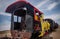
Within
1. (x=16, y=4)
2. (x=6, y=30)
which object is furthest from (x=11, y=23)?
(x=16, y=4)

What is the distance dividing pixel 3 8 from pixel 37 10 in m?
0.38

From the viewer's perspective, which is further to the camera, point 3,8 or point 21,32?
point 3,8

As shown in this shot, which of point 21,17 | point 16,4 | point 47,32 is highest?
point 16,4

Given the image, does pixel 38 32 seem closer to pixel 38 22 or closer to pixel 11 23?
pixel 38 22

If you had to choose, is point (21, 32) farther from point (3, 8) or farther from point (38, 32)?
point (3, 8)

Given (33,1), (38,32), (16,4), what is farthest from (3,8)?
(38,32)

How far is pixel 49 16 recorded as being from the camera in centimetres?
179

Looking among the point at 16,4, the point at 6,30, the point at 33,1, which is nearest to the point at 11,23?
the point at 6,30

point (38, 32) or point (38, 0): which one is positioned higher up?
point (38, 0)

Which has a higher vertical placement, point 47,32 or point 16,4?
point 16,4

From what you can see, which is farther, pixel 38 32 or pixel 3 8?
pixel 3 8

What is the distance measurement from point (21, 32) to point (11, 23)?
15cm

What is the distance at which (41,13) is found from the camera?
1804 millimetres

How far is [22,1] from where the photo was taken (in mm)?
1825
